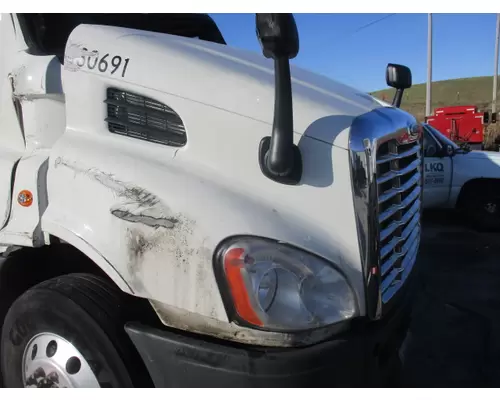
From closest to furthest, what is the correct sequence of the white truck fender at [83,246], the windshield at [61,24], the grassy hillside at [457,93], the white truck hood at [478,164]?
1. the white truck fender at [83,246]
2. the windshield at [61,24]
3. the white truck hood at [478,164]
4. the grassy hillside at [457,93]

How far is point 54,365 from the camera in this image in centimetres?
206

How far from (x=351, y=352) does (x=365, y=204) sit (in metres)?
0.58

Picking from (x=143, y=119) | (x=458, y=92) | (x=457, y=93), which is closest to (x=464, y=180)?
(x=143, y=119)

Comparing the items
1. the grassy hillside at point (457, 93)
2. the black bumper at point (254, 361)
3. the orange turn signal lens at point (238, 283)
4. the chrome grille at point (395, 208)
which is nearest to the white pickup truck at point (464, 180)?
the chrome grille at point (395, 208)

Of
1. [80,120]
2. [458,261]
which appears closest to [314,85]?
[80,120]

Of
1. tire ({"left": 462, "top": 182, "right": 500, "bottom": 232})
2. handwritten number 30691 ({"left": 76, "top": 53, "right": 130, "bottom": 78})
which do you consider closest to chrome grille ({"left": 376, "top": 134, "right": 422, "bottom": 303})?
handwritten number 30691 ({"left": 76, "top": 53, "right": 130, "bottom": 78})

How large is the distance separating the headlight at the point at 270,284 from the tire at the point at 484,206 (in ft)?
23.8

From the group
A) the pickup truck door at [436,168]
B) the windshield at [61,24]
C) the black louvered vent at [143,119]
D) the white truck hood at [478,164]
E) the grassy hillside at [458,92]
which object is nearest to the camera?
the black louvered vent at [143,119]

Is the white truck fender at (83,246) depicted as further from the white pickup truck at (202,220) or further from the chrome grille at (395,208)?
the chrome grille at (395,208)

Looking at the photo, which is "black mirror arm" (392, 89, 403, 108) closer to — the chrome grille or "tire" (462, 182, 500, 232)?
the chrome grille

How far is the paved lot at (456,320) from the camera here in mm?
Answer: 3248

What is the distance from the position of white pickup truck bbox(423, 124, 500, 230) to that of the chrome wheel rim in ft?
23.7

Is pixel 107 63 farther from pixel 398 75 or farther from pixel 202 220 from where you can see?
pixel 398 75

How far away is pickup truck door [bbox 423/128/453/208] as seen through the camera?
26.7 feet
